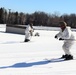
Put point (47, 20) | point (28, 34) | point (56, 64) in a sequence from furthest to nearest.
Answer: point (47, 20) → point (28, 34) → point (56, 64)

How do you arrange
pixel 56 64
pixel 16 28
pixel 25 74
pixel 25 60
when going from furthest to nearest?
1. pixel 16 28
2. pixel 25 60
3. pixel 56 64
4. pixel 25 74

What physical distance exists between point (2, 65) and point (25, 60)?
1.48m

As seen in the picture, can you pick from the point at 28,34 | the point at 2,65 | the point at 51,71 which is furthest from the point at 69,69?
the point at 28,34

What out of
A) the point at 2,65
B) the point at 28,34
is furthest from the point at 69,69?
the point at 28,34

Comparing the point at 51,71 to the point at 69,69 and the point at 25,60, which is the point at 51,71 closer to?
the point at 69,69

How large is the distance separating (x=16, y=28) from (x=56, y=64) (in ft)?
91.5

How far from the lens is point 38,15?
470 ft

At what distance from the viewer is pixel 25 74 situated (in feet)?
25.8

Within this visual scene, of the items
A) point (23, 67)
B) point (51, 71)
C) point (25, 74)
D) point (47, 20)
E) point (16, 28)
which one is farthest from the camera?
point (47, 20)

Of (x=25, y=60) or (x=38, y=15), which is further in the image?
(x=38, y=15)

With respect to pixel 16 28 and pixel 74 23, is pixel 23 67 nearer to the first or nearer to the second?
pixel 16 28

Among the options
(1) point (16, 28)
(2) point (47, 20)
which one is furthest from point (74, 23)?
(1) point (16, 28)

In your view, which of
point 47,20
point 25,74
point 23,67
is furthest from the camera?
point 47,20

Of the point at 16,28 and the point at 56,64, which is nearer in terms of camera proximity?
the point at 56,64
